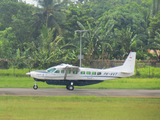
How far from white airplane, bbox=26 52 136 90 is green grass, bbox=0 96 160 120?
215 inches

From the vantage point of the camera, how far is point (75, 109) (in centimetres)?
1338

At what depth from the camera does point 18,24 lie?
53.8 m

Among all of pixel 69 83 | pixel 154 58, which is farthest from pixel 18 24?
pixel 69 83

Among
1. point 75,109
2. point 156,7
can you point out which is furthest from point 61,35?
point 75,109

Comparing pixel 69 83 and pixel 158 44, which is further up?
pixel 158 44

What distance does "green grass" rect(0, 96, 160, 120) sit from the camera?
11.6 m

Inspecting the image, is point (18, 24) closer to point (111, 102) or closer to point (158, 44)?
point (158, 44)

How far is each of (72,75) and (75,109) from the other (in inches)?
372

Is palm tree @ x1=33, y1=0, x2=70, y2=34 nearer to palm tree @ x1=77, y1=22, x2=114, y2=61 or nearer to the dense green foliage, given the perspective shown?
the dense green foliage

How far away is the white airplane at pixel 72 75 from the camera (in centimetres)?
2222

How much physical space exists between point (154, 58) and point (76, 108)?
34552 mm

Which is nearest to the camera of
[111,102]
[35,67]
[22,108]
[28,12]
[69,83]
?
[22,108]

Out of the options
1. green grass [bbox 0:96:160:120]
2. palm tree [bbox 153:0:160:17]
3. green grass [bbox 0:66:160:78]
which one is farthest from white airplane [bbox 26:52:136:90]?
palm tree [bbox 153:0:160:17]

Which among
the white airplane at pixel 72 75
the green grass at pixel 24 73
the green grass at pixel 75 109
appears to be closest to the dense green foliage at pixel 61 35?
the green grass at pixel 24 73
